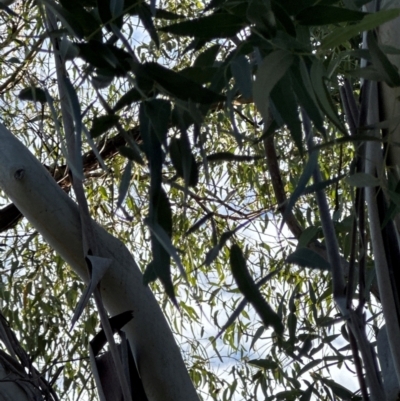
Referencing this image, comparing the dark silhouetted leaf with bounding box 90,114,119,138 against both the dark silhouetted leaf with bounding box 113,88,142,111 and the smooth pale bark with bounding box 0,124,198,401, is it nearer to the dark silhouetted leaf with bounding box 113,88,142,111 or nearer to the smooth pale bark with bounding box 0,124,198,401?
the dark silhouetted leaf with bounding box 113,88,142,111

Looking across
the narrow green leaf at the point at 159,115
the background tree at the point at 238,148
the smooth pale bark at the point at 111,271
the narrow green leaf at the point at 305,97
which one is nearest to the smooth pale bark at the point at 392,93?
the background tree at the point at 238,148

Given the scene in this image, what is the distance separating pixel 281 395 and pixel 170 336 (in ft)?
0.55

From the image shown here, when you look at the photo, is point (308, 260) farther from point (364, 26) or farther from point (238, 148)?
point (238, 148)

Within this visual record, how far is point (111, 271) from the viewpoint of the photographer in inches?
39.9

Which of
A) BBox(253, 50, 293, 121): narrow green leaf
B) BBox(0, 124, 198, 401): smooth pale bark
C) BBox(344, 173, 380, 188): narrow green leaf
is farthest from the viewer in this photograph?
BBox(0, 124, 198, 401): smooth pale bark

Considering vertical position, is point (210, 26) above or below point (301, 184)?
above

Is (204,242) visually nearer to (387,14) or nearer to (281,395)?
(281,395)

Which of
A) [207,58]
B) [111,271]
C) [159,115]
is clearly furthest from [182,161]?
[111,271]

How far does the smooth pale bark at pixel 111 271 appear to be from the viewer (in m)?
0.98

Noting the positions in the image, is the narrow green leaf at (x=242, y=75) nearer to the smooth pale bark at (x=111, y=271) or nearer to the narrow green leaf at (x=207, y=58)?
the narrow green leaf at (x=207, y=58)

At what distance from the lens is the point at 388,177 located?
0.76m

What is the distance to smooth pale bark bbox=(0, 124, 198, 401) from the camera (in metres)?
0.98

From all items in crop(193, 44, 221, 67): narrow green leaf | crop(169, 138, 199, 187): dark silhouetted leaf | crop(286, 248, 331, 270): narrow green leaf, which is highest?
crop(193, 44, 221, 67): narrow green leaf

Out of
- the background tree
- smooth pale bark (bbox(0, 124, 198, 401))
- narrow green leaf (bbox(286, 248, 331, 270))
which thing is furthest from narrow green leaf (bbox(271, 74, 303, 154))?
smooth pale bark (bbox(0, 124, 198, 401))
